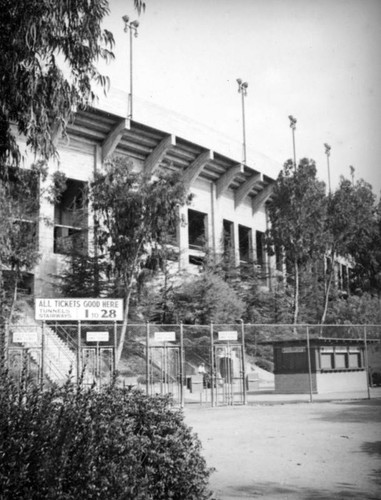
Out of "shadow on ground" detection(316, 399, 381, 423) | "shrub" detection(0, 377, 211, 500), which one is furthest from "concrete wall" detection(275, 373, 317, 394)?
"shrub" detection(0, 377, 211, 500)

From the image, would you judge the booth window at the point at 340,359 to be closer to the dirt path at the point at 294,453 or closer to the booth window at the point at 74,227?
the dirt path at the point at 294,453

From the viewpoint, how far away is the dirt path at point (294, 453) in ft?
23.7

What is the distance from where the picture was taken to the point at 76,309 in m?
19.5

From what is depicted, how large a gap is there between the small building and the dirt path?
28.7ft

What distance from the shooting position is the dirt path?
23.7 ft

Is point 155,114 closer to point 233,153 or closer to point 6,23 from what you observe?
point 233,153

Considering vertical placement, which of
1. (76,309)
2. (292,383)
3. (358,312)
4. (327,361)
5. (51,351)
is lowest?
(292,383)

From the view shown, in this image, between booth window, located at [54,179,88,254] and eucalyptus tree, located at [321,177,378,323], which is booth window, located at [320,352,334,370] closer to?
eucalyptus tree, located at [321,177,378,323]

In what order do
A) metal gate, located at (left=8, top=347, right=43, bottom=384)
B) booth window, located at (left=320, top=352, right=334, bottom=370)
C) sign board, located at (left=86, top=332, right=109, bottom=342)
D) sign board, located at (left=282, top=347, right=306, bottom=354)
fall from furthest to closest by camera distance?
sign board, located at (left=282, top=347, right=306, bottom=354) → booth window, located at (left=320, top=352, right=334, bottom=370) → sign board, located at (left=86, top=332, right=109, bottom=342) → metal gate, located at (left=8, top=347, right=43, bottom=384)

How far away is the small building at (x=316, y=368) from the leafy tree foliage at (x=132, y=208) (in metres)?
8.11

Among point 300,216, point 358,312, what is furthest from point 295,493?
point 358,312

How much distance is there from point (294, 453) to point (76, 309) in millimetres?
11034

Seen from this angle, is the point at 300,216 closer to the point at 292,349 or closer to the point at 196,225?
the point at 292,349

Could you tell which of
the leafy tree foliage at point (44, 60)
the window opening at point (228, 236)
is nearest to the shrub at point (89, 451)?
Result: the leafy tree foliage at point (44, 60)
